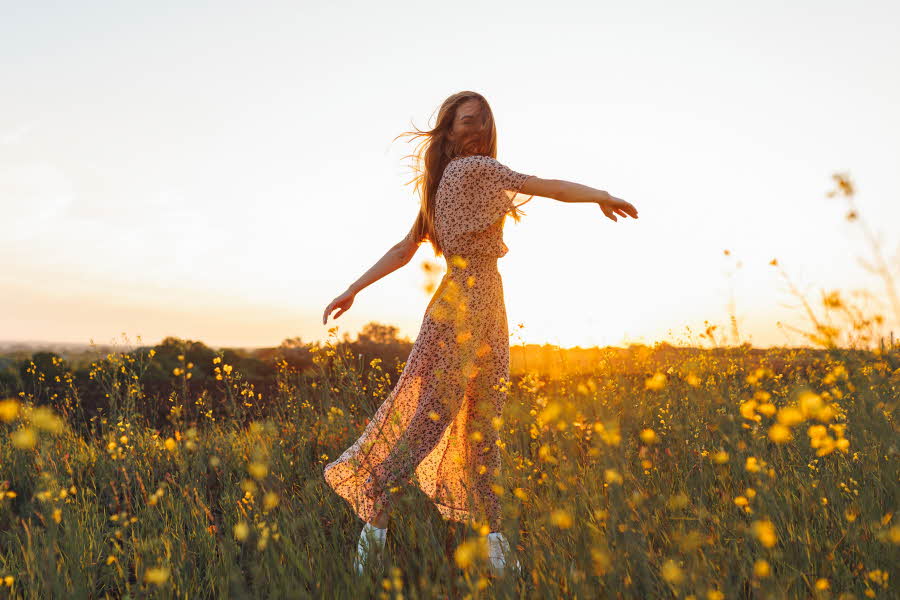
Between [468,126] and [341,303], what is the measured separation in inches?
41.3

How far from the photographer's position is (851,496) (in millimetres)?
2357

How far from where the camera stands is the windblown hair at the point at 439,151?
2.83 meters

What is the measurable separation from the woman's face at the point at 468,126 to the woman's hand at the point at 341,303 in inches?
35.6

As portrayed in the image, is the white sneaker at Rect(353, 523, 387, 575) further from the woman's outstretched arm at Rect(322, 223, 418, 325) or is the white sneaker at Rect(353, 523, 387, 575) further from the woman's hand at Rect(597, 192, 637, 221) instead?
the woman's hand at Rect(597, 192, 637, 221)

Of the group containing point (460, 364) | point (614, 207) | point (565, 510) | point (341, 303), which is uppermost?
point (614, 207)

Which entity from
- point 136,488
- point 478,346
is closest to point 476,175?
point 478,346

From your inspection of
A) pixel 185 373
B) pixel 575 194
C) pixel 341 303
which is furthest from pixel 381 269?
pixel 185 373

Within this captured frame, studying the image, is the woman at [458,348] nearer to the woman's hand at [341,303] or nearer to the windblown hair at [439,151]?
the windblown hair at [439,151]

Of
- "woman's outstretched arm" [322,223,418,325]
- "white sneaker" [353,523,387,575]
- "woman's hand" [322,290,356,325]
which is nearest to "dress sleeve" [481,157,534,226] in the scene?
"woman's outstretched arm" [322,223,418,325]

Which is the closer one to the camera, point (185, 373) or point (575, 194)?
point (575, 194)

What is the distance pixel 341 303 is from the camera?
10.0 feet

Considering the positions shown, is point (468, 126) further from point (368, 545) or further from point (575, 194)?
point (368, 545)

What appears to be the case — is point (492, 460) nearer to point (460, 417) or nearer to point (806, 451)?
point (460, 417)

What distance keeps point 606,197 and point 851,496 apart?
4.85 ft
